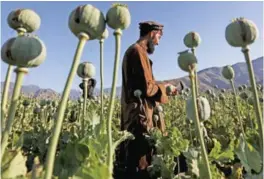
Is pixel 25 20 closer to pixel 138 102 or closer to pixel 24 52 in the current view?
pixel 24 52

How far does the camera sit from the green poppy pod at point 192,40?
1.52 meters

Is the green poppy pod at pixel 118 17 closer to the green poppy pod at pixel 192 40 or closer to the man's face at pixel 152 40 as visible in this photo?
the green poppy pod at pixel 192 40

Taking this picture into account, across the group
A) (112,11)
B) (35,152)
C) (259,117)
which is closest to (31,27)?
(112,11)

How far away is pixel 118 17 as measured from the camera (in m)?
1.08

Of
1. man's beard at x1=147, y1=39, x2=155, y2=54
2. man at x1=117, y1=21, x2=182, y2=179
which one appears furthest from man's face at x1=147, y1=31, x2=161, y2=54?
man at x1=117, y1=21, x2=182, y2=179

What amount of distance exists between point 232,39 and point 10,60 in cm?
59

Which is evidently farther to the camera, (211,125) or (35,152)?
(211,125)

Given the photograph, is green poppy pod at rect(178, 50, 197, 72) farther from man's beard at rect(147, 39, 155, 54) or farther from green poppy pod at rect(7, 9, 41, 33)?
man's beard at rect(147, 39, 155, 54)

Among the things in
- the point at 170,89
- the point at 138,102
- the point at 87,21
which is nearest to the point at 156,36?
the point at 170,89

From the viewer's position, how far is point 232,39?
1068 mm

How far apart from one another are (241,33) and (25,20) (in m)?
0.67

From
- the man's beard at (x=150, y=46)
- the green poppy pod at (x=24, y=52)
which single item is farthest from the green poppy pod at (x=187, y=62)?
the man's beard at (x=150, y=46)

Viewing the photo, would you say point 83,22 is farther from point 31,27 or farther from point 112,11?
point 31,27

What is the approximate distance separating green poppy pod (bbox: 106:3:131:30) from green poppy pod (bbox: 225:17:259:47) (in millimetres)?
292
